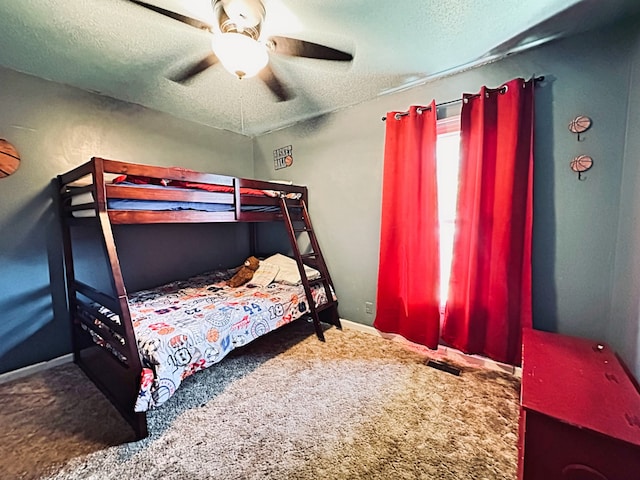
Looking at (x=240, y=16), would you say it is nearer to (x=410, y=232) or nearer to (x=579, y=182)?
(x=410, y=232)

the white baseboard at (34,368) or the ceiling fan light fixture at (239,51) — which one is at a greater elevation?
the ceiling fan light fixture at (239,51)

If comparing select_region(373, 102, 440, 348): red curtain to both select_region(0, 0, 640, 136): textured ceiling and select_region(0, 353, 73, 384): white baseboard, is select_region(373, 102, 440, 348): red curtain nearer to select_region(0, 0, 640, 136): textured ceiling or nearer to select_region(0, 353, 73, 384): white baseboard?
select_region(0, 0, 640, 136): textured ceiling

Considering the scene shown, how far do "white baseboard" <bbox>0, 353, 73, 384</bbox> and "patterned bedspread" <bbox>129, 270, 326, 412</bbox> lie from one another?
70cm

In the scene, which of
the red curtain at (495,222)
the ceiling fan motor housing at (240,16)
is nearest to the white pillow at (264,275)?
the red curtain at (495,222)

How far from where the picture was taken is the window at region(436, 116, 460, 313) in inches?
85.8

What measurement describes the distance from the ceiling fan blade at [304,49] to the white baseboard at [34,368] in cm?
292

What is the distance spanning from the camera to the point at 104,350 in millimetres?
1763

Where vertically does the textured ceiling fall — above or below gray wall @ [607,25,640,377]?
above

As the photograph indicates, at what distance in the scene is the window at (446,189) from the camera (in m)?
2.18

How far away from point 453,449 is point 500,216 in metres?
1.45

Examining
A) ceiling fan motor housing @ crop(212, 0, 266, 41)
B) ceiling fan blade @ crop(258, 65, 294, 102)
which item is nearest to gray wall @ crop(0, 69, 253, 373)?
ceiling fan blade @ crop(258, 65, 294, 102)

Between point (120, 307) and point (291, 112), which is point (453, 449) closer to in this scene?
point (120, 307)

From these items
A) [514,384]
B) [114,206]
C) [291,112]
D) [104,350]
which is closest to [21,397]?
[104,350]

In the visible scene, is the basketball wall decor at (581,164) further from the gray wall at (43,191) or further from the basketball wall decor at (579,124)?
the gray wall at (43,191)
